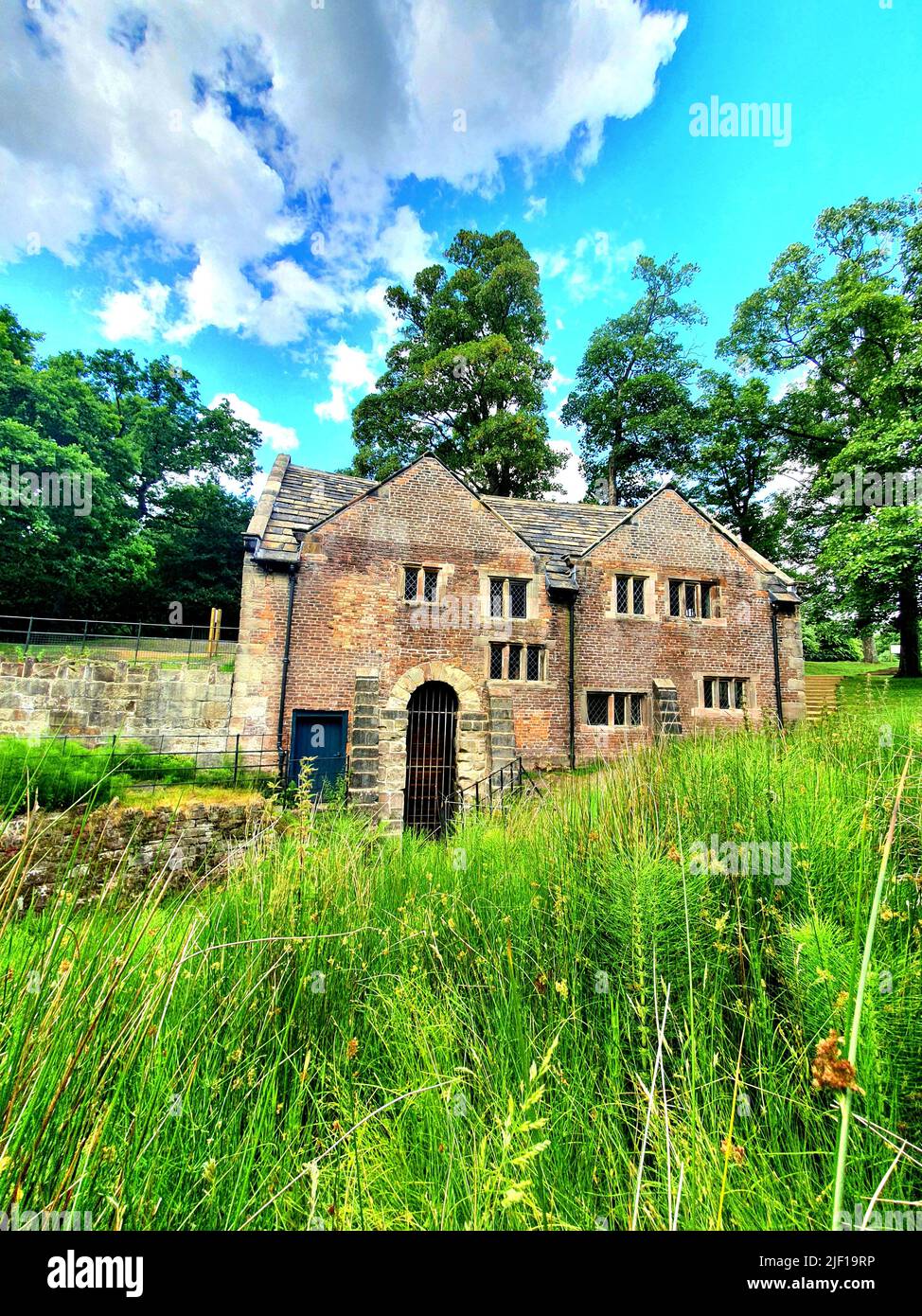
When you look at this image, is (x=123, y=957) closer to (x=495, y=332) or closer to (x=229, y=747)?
(x=229, y=747)

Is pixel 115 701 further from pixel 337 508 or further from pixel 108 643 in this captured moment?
pixel 108 643

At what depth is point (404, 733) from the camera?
12.1 metres

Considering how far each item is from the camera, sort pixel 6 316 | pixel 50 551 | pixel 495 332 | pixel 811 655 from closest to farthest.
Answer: pixel 50 551 → pixel 6 316 → pixel 495 332 → pixel 811 655

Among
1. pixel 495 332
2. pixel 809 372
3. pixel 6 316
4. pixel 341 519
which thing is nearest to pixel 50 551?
pixel 6 316

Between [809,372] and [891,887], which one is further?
[809,372]

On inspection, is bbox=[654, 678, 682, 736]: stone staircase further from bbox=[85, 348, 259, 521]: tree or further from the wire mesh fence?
bbox=[85, 348, 259, 521]: tree

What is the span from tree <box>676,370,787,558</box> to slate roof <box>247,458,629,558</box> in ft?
36.2

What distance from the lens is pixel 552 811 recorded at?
17.3 feet

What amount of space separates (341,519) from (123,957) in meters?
11.9

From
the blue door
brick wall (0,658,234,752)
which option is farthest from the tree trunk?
brick wall (0,658,234,752)

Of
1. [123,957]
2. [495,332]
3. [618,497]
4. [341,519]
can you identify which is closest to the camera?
[123,957]

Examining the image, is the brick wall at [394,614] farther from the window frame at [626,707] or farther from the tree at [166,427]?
the tree at [166,427]

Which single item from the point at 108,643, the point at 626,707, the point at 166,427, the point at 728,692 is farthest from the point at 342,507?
the point at 166,427
